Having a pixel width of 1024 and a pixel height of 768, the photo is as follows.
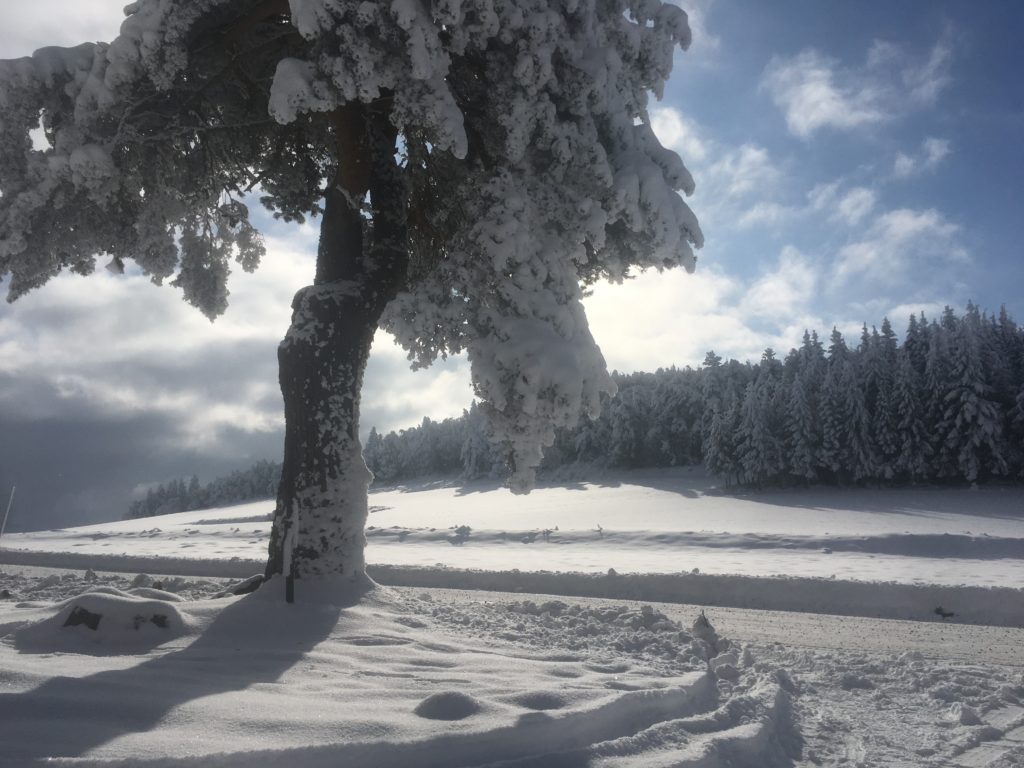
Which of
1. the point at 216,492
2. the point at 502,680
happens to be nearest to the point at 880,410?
the point at 502,680

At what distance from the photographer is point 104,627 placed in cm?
468

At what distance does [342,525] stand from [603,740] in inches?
170

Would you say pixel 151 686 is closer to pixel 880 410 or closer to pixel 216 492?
pixel 880 410

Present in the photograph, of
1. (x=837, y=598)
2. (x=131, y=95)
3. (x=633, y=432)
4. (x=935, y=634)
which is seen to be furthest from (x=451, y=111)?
(x=633, y=432)

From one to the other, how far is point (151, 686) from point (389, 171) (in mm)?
6401

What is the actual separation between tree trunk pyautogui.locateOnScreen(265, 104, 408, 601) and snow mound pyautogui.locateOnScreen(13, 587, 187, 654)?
1.40 meters

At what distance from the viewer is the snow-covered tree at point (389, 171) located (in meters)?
6.80

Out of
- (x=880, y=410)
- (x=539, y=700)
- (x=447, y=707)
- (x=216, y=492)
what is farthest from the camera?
(x=216, y=492)

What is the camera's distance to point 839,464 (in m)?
47.5

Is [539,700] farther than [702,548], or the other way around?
[702,548]

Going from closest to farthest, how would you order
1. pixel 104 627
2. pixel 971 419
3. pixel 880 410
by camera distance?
pixel 104 627
pixel 971 419
pixel 880 410

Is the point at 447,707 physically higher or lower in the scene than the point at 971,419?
lower

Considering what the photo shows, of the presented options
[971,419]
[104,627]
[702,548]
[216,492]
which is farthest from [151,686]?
[216,492]

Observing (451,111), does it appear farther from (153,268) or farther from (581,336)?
(153,268)
